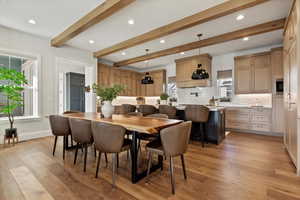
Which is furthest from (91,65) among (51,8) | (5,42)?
(51,8)

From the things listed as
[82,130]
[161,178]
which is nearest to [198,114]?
[161,178]

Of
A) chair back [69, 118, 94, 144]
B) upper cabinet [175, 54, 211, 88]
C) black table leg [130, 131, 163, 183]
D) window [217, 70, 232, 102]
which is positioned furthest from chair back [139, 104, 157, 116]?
window [217, 70, 232, 102]

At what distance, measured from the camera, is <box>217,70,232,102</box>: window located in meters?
5.47

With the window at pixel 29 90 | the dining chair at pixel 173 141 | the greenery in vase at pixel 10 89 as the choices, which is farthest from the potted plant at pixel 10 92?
the dining chair at pixel 173 141

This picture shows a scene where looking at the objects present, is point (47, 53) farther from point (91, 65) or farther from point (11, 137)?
point (11, 137)

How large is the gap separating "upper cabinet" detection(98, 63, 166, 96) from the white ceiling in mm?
1847

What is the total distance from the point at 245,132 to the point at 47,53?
22.6 ft

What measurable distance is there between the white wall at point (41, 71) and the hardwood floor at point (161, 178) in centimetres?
111

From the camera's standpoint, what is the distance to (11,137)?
351 cm

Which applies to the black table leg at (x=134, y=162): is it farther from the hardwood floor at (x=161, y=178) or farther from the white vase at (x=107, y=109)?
the white vase at (x=107, y=109)

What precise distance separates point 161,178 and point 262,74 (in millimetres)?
4743

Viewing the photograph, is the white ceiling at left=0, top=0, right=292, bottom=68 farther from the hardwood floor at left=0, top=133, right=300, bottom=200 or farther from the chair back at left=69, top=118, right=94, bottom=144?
the hardwood floor at left=0, top=133, right=300, bottom=200

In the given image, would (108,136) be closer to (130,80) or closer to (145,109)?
(145,109)

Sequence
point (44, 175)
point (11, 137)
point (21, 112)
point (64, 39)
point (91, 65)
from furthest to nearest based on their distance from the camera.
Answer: point (91, 65) < point (21, 112) < point (64, 39) < point (11, 137) < point (44, 175)
